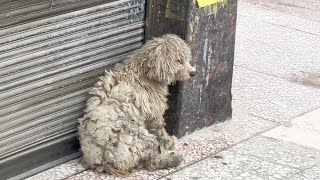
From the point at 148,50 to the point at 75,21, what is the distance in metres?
0.58

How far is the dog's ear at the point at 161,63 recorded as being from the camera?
5523mm

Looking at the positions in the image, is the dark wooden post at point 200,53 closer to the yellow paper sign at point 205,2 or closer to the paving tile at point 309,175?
the yellow paper sign at point 205,2

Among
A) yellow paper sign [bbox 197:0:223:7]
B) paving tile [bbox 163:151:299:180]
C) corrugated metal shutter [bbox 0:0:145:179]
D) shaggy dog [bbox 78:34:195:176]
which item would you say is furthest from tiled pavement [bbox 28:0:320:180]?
yellow paper sign [bbox 197:0:223:7]

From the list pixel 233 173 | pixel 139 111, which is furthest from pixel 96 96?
pixel 233 173

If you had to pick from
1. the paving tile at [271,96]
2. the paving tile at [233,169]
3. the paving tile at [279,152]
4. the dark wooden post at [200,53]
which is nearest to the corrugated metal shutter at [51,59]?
the dark wooden post at [200,53]

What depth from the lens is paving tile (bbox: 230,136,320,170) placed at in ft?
20.0

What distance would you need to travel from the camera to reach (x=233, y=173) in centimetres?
579

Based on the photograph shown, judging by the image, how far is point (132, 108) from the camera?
5.55m

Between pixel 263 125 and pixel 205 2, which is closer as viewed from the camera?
pixel 205 2

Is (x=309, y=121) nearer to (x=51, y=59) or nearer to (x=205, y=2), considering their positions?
(x=205, y=2)

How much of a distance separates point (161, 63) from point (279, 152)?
144 cm

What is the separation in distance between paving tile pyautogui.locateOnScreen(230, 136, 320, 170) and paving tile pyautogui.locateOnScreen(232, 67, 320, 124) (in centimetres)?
60

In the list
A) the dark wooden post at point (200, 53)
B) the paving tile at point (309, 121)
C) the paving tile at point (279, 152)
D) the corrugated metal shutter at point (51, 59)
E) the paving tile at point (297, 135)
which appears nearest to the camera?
the corrugated metal shutter at point (51, 59)

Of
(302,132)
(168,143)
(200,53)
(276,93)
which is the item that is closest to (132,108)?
(168,143)
